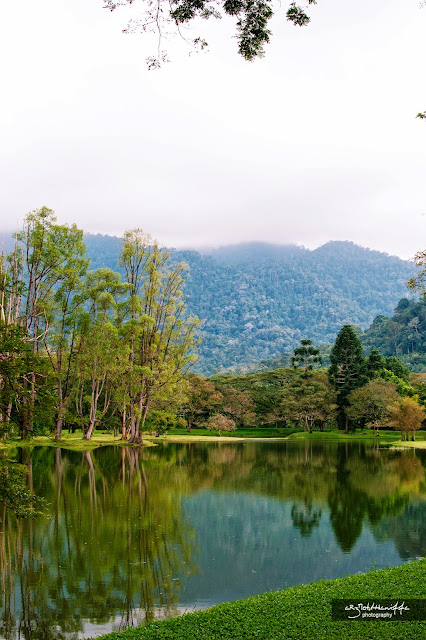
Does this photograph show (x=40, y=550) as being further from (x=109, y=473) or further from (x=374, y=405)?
(x=374, y=405)

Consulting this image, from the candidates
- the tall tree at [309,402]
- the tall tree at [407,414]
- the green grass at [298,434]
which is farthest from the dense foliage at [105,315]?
the tall tree at [309,402]

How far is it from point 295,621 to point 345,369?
235 ft

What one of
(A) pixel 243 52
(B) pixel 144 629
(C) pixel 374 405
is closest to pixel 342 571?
(B) pixel 144 629

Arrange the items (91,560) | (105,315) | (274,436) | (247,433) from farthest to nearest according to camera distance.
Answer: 1. (274,436)
2. (247,433)
3. (105,315)
4. (91,560)

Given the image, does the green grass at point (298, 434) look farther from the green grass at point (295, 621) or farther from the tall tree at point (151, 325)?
the green grass at point (295, 621)

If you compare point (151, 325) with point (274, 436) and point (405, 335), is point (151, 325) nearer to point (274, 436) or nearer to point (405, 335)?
point (274, 436)

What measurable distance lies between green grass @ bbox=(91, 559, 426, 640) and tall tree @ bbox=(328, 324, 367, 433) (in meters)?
65.6

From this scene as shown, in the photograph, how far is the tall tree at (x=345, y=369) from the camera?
7262 centimetres

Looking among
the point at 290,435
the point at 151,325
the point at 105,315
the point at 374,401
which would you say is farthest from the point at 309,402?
the point at 105,315

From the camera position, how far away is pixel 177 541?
12664mm

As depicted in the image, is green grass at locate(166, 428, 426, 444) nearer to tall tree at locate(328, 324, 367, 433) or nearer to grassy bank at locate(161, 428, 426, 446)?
grassy bank at locate(161, 428, 426, 446)

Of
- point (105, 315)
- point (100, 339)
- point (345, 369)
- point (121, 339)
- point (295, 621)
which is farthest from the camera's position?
point (345, 369)

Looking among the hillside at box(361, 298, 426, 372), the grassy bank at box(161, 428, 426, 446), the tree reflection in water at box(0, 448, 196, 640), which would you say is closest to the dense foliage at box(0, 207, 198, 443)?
the grassy bank at box(161, 428, 426, 446)

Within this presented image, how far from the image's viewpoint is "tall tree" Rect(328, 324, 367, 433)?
72625mm
